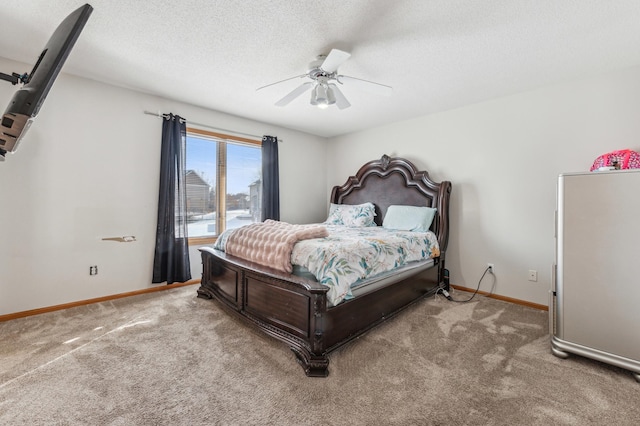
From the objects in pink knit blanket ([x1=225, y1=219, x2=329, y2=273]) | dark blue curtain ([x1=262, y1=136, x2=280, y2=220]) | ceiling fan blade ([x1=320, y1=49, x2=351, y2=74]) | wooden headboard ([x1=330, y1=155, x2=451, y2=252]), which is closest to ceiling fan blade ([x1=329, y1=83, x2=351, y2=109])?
ceiling fan blade ([x1=320, y1=49, x2=351, y2=74])

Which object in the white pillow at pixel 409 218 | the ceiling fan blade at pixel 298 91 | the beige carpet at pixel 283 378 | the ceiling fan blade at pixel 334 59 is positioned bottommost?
the beige carpet at pixel 283 378

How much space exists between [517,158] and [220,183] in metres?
3.84

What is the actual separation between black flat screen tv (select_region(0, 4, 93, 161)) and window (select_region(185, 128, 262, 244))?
7.82 feet

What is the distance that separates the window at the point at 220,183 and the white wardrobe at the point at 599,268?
12.0ft

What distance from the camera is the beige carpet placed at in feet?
4.70

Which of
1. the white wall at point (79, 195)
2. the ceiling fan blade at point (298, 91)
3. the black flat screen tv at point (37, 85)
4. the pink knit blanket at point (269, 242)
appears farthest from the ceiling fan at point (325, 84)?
the white wall at point (79, 195)

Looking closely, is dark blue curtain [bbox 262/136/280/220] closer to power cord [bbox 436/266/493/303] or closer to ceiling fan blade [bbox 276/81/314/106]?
ceiling fan blade [bbox 276/81/314/106]

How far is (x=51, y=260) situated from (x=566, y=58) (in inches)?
205

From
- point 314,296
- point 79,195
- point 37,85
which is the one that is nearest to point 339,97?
point 314,296

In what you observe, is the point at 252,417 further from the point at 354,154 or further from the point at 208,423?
the point at 354,154

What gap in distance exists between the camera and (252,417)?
1415 millimetres

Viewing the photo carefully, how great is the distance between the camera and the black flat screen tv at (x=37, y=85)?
A: 1199 mm

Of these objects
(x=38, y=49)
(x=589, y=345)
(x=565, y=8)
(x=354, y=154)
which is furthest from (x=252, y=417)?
(x=354, y=154)

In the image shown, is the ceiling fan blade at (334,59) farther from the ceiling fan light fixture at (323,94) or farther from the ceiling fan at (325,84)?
the ceiling fan light fixture at (323,94)
